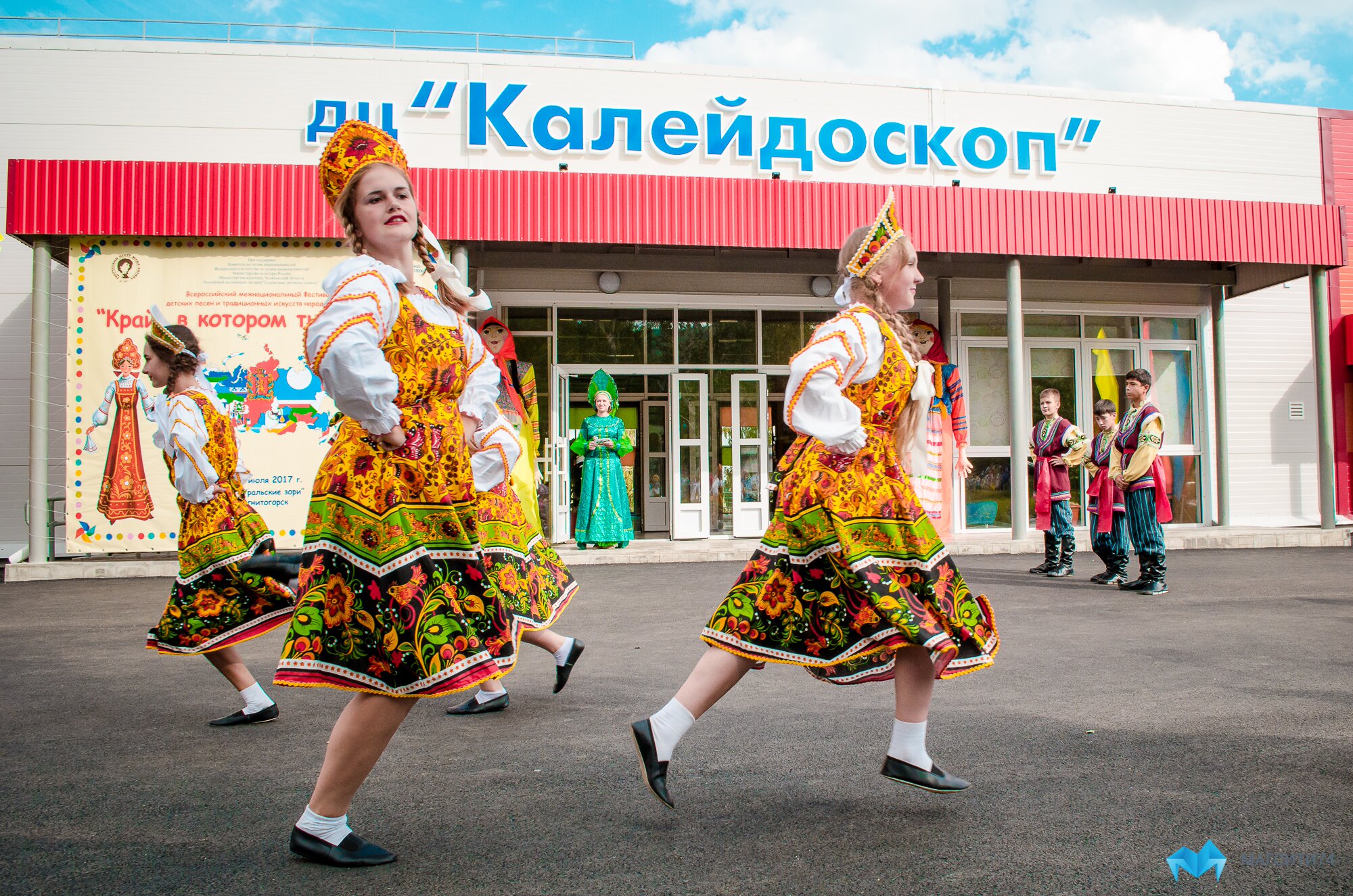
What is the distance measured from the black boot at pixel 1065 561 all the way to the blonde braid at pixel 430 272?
24.4ft

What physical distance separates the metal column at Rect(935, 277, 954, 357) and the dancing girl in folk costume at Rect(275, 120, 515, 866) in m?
11.3

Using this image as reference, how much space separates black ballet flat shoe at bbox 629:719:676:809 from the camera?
2.57m

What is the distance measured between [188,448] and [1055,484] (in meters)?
7.52

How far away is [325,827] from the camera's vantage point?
2.24m

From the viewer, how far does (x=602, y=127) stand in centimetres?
1266

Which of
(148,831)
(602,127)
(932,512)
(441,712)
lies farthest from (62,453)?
(932,512)

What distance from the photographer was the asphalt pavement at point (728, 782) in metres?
2.21

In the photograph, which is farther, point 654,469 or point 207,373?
point 654,469

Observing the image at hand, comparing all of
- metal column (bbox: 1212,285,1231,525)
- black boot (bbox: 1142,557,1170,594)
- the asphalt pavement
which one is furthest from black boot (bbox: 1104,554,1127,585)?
metal column (bbox: 1212,285,1231,525)

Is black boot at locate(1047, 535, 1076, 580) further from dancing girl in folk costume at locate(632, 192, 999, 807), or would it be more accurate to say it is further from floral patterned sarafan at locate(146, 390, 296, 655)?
floral patterned sarafan at locate(146, 390, 296, 655)

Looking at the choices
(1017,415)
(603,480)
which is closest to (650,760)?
(603,480)

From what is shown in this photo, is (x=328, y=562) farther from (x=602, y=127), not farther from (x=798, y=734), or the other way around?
(x=602, y=127)

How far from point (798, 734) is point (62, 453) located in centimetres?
1139

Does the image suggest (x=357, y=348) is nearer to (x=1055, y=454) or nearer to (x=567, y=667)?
(x=567, y=667)
